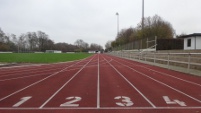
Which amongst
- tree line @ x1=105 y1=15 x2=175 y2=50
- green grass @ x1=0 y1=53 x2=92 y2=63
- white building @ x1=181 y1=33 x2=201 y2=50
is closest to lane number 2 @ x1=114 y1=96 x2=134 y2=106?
white building @ x1=181 y1=33 x2=201 y2=50

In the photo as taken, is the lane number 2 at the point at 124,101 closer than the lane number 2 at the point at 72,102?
No

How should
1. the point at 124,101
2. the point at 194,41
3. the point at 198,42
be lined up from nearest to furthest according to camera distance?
the point at 124,101 < the point at 198,42 < the point at 194,41

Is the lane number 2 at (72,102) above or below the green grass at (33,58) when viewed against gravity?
below

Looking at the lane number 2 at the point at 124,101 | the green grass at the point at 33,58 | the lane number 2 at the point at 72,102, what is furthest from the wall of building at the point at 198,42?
the lane number 2 at the point at 72,102

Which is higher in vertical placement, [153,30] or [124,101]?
[153,30]

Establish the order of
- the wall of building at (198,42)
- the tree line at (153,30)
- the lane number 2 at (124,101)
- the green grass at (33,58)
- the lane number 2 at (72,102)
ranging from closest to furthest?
the lane number 2 at (72,102) < the lane number 2 at (124,101) < the wall of building at (198,42) < the green grass at (33,58) < the tree line at (153,30)

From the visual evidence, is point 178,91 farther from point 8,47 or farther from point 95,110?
point 8,47

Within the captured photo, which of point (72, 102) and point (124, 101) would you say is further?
A: point (124, 101)

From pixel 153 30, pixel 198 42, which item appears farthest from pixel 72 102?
pixel 153 30

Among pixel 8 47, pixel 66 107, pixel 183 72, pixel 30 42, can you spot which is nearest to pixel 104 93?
pixel 66 107

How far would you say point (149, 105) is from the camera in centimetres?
722

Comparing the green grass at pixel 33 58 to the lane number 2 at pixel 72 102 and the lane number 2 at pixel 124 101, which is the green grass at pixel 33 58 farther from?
the lane number 2 at pixel 124 101

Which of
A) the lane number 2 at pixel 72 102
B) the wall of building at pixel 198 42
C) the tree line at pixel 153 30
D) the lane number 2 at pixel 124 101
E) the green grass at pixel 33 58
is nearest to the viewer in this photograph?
the lane number 2 at pixel 72 102

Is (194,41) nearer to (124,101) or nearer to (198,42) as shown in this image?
(198,42)
